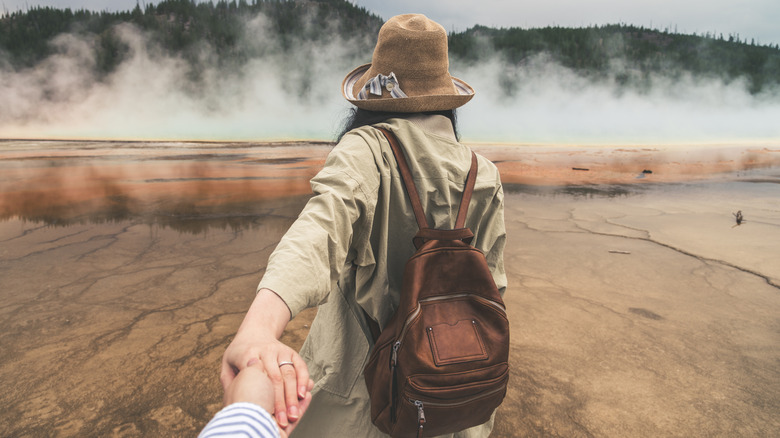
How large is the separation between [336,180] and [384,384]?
0.45 metres

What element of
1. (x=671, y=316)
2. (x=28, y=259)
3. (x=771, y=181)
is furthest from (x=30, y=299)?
(x=771, y=181)

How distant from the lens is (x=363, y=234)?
0.81 m

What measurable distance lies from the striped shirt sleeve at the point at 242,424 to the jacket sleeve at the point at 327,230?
16 centimetres

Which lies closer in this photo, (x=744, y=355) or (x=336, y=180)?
(x=336, y=180)

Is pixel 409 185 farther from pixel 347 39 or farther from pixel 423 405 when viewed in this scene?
pixel 347 39

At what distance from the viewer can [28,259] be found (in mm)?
3369

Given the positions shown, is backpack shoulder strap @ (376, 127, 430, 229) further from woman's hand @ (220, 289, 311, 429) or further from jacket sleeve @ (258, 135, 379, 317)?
woman's hand @ (220, 289, 311, 429)

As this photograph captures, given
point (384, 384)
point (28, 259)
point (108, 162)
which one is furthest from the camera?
point (108, 162)

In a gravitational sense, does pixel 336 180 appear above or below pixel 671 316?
above

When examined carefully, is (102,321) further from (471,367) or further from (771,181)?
(771,181)

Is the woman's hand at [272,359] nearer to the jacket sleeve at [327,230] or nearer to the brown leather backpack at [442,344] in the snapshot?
the jacket sleeve at [327,230]

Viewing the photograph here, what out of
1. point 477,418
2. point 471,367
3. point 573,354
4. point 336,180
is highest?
point 336,180

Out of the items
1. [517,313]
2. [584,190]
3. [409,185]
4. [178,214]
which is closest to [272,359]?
[409,185]

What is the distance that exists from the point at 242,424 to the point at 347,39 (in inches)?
1021
